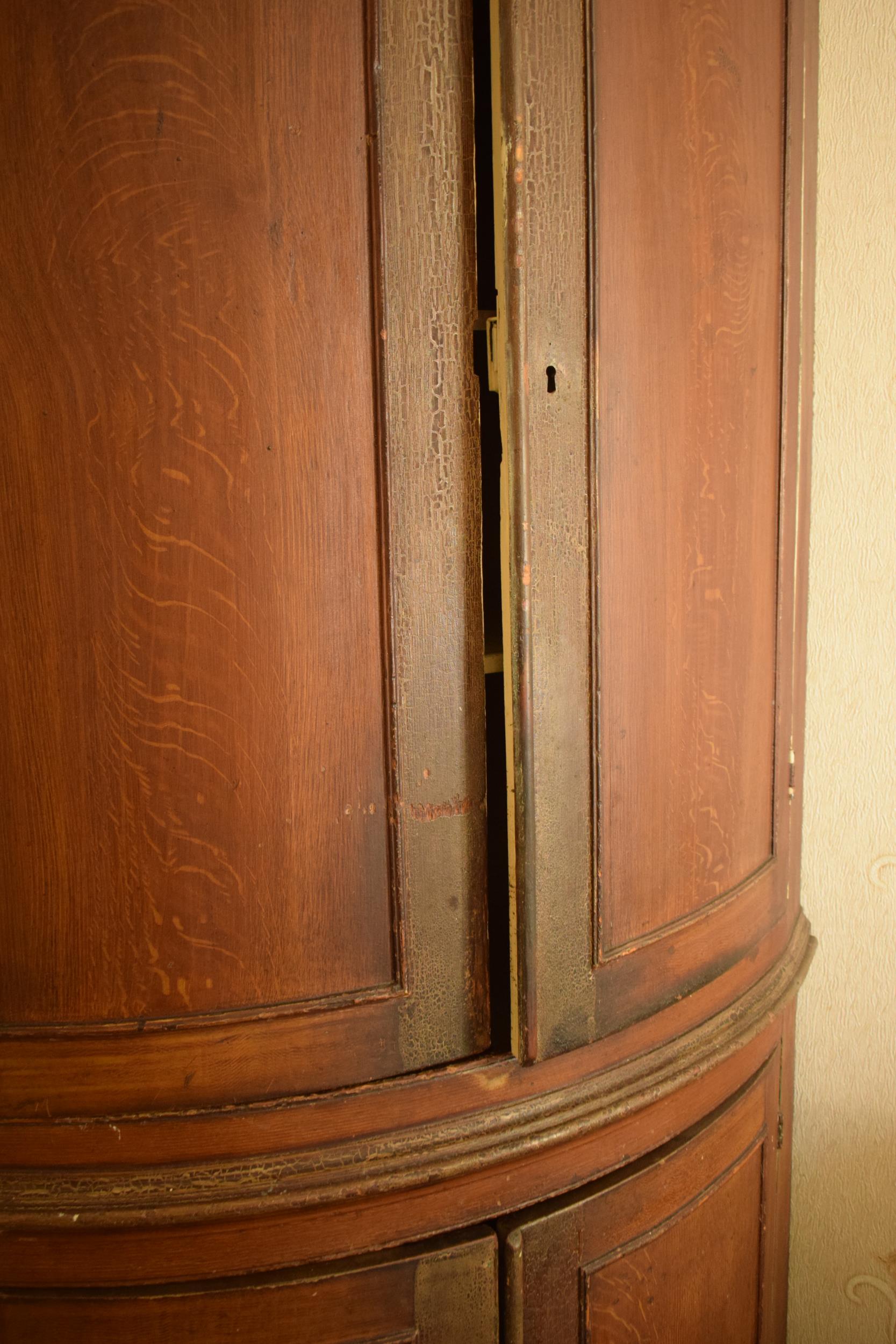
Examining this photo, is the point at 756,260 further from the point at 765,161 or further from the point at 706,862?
the point at 706,862

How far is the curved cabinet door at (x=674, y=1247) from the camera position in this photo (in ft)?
2.43

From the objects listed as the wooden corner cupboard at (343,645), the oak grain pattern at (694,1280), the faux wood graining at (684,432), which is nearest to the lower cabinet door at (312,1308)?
the wooden corner cupboard at (343,645)

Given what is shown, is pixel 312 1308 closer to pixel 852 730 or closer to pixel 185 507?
pixel 185 507

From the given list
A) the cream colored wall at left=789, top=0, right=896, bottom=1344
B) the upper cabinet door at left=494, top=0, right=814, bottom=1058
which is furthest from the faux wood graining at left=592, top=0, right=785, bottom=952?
the cream colored wall at left=789, top=0, right=896, bottom=1344

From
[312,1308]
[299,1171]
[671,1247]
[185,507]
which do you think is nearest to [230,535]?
[185,507]

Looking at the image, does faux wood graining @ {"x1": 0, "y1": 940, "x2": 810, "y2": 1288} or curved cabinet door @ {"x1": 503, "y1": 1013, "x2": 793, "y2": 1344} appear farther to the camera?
curved cabinet door @ {"x1": 503, "y1": 1013, "x2": 793, "y2": 1344}

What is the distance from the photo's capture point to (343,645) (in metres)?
0.66

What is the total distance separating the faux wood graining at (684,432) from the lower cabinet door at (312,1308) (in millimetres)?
286

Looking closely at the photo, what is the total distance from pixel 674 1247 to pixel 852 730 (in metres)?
0.68

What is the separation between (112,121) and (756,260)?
1.86 ft

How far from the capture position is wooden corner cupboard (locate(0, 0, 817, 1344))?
23.7 inches

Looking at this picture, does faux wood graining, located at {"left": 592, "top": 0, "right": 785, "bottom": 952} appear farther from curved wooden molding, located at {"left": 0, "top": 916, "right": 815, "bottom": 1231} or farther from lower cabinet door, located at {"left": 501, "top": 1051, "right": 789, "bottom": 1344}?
lower cabinet door, located at {"left": 501, "top": 1051, "right": 789, "bottom": 1344}

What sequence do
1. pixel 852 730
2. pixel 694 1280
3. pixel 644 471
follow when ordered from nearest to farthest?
pixel 644 471, pixel 694 1280, pixel 852 730

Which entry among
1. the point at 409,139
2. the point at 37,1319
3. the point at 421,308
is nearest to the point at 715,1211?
the point at 37,1319
